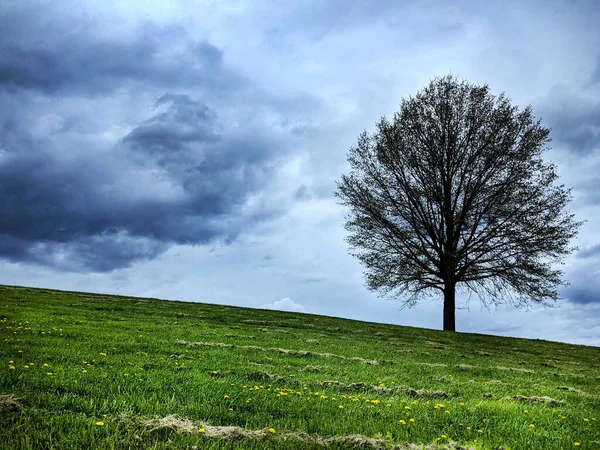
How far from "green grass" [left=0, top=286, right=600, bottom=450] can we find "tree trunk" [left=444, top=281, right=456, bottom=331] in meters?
11.5

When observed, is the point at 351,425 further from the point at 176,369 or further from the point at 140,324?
the point at 140,324

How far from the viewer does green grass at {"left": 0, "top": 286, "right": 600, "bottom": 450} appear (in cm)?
524

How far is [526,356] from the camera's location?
18781 mm

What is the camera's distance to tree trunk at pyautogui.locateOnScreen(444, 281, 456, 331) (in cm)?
2741

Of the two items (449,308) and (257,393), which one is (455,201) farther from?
(257,393)

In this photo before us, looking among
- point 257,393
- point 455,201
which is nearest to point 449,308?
point 455,201

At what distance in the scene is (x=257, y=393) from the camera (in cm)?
A: 724

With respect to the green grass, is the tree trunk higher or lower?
higher

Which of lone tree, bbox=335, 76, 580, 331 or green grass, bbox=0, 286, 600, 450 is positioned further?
lone tree, bbox=335, 76, 580, 331

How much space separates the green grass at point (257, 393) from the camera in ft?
17.2

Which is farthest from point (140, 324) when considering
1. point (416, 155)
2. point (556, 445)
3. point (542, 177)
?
point (542, 177)

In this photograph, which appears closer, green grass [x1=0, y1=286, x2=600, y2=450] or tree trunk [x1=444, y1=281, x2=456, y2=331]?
green grass [x1=0, y1=286, x2=600, y2=450]

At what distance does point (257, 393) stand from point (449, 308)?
74.7ft

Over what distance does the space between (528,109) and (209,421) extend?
90.8 ft
